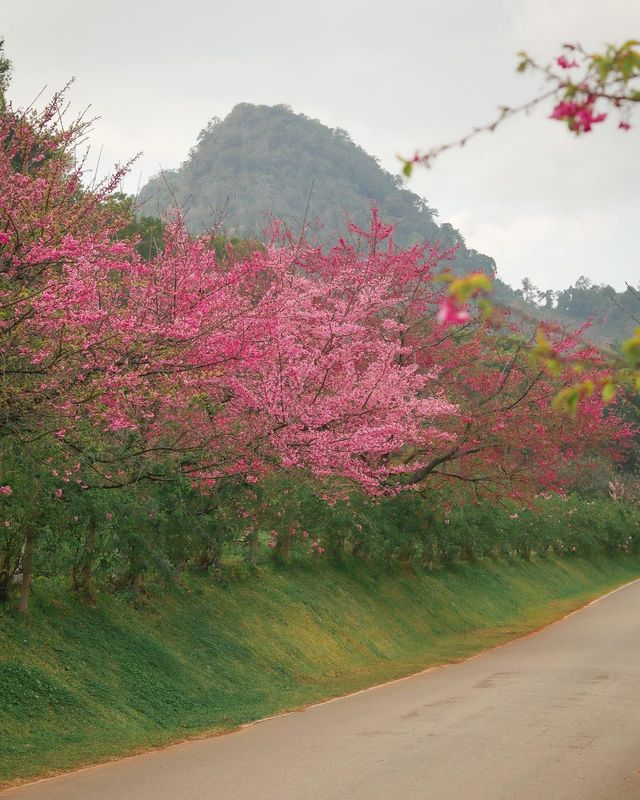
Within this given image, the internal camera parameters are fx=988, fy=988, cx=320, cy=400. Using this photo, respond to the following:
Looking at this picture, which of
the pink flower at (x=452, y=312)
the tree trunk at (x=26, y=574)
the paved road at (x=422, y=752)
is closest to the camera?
the pink flower at (x=452, y=312)

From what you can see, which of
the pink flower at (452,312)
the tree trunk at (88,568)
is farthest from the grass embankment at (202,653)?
the pink flower at (452,312)

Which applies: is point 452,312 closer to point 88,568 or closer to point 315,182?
point 88,568

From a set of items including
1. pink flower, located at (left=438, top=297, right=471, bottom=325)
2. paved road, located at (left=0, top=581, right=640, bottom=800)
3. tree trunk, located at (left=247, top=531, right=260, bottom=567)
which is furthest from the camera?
tree trunk, located at (left=247, top=531, right=260, bottom=567)

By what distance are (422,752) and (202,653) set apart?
6.15m

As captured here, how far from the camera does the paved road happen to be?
836 centimetres

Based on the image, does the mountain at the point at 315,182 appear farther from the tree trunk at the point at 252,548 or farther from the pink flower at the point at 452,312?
the pink flower at the point at 452,312

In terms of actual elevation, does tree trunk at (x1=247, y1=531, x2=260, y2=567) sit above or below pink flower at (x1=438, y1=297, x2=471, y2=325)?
below

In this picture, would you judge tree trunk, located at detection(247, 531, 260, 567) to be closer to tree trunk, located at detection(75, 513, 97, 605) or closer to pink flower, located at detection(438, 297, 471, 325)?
tree trunk, located at detection(75, 513, 97, 605)

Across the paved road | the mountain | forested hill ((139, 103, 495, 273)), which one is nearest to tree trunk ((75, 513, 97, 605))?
the paved road

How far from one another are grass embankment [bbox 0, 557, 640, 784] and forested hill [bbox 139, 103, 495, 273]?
115201mm

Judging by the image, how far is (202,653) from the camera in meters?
15.3

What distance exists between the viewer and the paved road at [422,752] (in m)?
8.36

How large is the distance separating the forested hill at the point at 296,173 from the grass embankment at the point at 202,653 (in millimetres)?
115201

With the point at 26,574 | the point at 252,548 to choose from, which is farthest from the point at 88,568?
the point at 252,548
